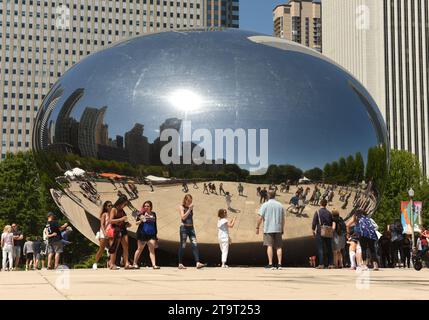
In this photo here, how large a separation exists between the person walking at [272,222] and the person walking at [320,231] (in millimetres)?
865

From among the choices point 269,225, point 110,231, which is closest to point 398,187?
point 269,225

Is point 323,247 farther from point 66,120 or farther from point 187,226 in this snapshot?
point 66,120

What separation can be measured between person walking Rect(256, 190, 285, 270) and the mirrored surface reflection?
20 centimetres

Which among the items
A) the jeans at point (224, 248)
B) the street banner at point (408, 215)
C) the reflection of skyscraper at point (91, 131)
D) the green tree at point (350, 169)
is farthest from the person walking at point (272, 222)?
the street banner at point (408, 215)

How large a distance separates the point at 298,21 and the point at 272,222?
606ft

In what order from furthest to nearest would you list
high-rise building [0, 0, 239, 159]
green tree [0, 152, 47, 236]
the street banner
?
high-rise building [0, 0, 239, 159], green tree [0, 152, 47, 236], the street banner

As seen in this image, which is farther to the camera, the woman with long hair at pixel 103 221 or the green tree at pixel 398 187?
the green tree at pixel 398 187

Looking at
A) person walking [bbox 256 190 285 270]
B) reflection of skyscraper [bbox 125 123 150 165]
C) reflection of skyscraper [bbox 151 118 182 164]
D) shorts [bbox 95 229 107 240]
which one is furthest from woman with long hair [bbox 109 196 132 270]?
person walking [bbox 256 190 285 270]

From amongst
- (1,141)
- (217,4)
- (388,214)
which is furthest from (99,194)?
(217,4)

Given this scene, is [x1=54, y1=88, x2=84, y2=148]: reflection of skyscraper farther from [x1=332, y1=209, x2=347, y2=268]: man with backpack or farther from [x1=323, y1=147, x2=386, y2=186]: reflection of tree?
[x1=332, y1=209, x2=347, y2=268]: man with backpack

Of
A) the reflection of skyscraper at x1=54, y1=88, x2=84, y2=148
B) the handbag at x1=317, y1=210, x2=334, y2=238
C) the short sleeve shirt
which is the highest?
the reflection of skyscraper at x1=54, y1=88, x2=84, y2=148

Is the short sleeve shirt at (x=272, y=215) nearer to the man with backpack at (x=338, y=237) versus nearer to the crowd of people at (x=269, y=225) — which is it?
the crowd of people at (x=269, y=225)

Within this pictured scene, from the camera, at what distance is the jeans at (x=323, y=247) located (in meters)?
13.7

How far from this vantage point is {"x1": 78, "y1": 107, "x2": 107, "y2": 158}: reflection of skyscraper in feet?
43.9
